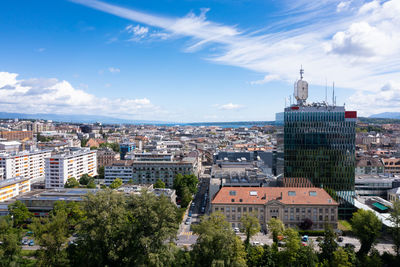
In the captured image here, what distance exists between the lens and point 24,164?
373 ft

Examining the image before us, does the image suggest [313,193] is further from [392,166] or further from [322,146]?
[392,166]

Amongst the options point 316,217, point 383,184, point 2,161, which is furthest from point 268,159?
point 2,161

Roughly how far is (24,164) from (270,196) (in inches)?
3669

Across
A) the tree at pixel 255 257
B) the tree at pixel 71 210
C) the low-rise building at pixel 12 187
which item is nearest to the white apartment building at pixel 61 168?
the low-rise building at pixel 12 187

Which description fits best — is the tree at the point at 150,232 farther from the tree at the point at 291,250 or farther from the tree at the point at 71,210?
the tree at the point at 71,210

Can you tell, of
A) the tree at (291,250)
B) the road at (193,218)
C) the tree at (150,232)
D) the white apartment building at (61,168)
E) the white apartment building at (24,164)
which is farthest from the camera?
the white apartment building at (24,164)

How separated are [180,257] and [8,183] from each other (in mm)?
64061

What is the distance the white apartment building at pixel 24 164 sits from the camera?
10419 centimetres

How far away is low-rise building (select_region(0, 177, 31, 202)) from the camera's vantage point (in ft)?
270

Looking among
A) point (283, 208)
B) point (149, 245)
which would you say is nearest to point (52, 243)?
point (149, 245)

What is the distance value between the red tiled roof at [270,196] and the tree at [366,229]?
11272mm

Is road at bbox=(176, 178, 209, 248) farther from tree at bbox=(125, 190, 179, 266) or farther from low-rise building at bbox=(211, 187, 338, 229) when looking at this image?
tree at bbox=(125, 190, 179, 266)

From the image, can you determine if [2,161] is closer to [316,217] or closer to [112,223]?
[112,223]

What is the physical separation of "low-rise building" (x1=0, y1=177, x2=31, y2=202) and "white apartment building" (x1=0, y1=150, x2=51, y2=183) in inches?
714
